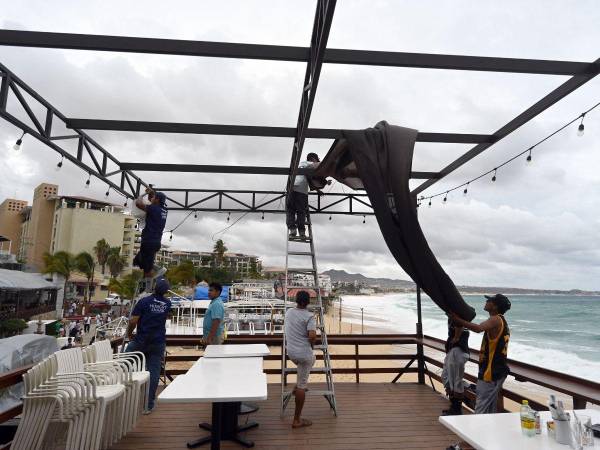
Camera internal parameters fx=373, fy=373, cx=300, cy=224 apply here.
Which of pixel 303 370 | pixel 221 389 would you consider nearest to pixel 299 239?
pixel 303 370

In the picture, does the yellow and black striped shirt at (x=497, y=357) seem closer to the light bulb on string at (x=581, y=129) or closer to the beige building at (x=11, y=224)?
the light bulb on string at (x=581, y=129)

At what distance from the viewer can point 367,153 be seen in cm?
251

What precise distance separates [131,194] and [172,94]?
269cm

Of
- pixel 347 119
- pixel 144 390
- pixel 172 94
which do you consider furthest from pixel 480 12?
pixel 144 390

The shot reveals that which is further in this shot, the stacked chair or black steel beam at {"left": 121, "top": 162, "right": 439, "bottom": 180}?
black steel beam at {"left": 121, "top": 162, "right": 439, "bottom": 180}

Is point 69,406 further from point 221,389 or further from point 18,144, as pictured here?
point 18,144

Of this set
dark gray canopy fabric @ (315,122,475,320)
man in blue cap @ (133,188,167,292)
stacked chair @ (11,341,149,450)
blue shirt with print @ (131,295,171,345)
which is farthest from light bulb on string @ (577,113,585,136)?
stacked chair @ (11,341,149,450)

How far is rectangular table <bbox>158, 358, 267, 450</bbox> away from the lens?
8.14 ft

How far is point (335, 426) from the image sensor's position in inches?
163

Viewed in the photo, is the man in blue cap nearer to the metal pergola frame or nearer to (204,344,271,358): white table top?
the metal pergola frame

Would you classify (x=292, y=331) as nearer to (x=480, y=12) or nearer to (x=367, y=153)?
(x=367, y=153)

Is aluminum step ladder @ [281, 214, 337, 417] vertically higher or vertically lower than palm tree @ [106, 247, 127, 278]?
lower

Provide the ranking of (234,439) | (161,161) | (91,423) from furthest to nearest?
(161,161) → (234,439) → (91,423)

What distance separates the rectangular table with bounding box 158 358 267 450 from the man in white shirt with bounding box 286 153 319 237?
2.27 metres
